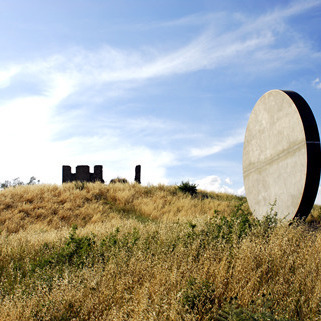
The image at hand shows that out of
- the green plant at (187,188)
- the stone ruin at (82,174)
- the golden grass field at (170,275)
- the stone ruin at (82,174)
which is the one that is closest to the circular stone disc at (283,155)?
the golden grass field at (170,275)

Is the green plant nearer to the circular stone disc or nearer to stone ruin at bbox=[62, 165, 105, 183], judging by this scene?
stone ruin at bbox=[62, 165, 105, 183]

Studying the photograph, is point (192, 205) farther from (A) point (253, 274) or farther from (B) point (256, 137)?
(A) point (253, 274)

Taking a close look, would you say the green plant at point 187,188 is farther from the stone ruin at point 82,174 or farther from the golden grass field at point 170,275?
the golden grass field at point 170,275

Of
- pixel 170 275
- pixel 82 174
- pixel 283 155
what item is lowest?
pixel 170 275

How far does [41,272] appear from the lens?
504 centimetres

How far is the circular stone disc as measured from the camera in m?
6.68

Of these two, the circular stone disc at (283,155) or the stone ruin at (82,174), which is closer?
the circular stone disc at (283,155)

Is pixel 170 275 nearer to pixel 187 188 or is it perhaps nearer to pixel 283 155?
pixel 283 155

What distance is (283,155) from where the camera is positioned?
7457 mm

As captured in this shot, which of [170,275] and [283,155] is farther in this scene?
[283,155]

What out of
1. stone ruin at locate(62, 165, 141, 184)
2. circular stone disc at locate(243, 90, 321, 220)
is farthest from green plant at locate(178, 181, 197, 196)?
circular stone disc at locate(243, 90, 321, 220)

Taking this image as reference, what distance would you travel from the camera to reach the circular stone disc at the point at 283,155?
21.9ft

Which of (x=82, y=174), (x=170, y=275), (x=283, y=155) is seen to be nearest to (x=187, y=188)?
(x=82, y=174)

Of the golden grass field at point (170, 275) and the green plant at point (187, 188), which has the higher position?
the green plant at point (187, 188)
